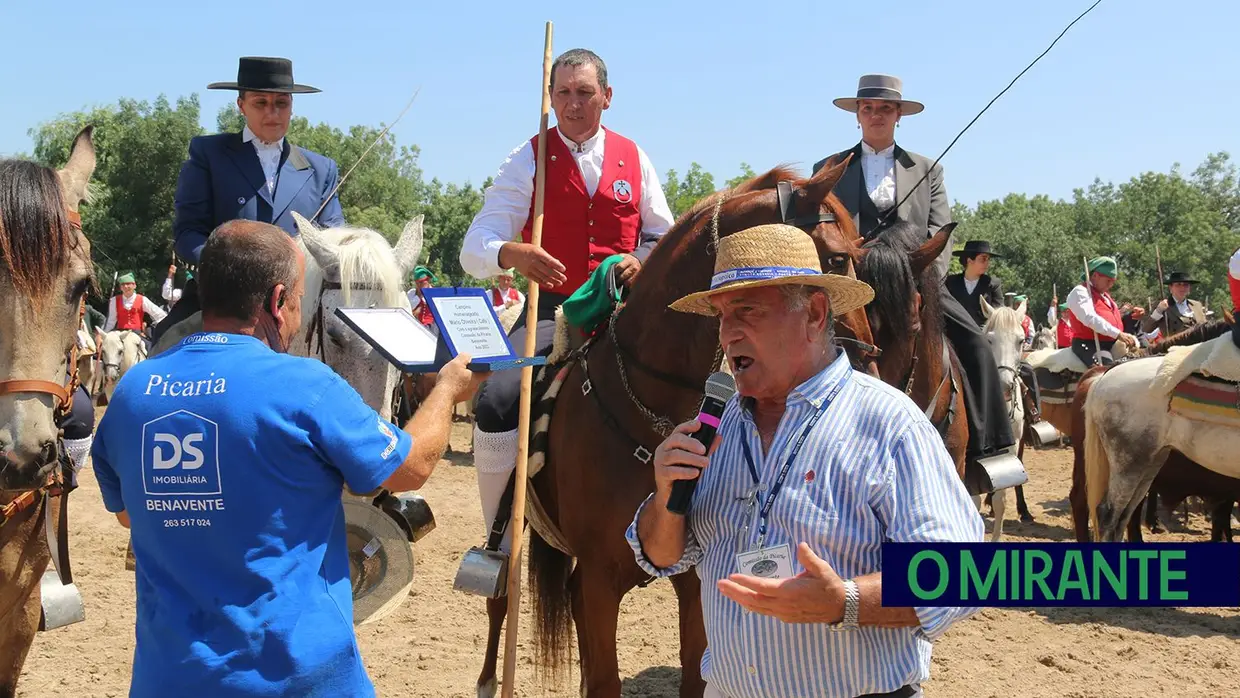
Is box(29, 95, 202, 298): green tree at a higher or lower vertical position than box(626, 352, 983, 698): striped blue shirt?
higher

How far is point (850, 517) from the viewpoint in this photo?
240 centimetres

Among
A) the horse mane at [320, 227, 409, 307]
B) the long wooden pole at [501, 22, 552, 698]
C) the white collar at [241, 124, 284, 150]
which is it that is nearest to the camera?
the long wooden pole at [501, 22, 552, 698]

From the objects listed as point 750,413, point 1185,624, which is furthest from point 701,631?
point 1185,624

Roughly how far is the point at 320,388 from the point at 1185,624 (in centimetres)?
726

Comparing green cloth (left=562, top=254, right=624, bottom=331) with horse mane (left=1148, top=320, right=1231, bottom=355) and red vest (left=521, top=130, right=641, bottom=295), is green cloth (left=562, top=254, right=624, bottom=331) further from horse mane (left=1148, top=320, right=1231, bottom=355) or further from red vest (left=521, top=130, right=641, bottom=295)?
horse mane (left=1148, top=320, right=1231, bottom=355)

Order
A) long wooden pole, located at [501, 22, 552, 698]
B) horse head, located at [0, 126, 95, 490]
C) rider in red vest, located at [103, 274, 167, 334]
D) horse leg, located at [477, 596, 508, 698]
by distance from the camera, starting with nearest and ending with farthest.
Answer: horse head, located at [0, 126, 95, 490], long wooden pole, located at [501, 22, 552, 698], horse leg, located at [477, 596, 508, 698], rider in red vest, located at [103, 274, 167, 334]

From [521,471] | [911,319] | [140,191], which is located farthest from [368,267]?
[140,191]

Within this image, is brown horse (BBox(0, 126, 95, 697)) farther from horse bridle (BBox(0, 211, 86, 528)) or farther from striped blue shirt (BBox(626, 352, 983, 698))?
striped blue shirt (BBox(626, 352, 983, 698))

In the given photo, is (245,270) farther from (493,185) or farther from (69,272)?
(493,185)

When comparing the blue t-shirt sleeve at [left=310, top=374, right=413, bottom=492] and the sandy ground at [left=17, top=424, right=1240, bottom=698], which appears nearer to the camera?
the blue t-shirt sleeve at [left=310, top=374, right=413, bottom=492]

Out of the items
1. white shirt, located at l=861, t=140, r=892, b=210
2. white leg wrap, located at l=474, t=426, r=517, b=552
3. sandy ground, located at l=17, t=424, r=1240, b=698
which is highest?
white shirt, located at l=861, t=140, r=892, b=210

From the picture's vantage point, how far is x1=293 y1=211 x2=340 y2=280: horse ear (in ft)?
17.7

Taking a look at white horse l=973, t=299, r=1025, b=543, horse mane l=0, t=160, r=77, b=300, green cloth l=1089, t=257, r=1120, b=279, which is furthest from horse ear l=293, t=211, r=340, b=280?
green cloth l=1089, t=257, r=1120, b=279

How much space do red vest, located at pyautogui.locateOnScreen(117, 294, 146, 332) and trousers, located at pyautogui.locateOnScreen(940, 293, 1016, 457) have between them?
1706 centimetres
